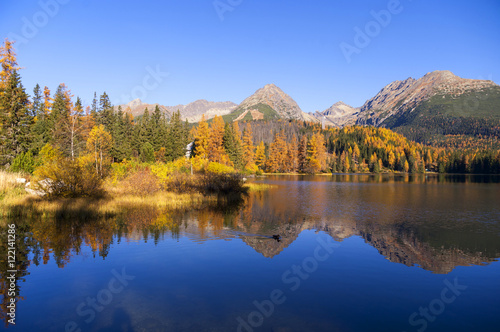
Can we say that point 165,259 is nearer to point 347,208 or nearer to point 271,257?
point 271,257

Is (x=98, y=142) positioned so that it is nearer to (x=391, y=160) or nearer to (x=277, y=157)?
(x=277, y=157)

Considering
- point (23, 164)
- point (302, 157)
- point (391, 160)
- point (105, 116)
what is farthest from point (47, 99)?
point (391, 160)

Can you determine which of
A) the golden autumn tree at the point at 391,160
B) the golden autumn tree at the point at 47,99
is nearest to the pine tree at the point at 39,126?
the golden autumn tree at the point at 47,99

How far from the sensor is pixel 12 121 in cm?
4219

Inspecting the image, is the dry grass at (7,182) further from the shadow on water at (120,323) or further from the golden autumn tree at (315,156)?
the golden autumn tree at (315,156)

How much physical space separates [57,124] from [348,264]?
6976 centimetres

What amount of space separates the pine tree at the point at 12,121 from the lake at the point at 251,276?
98.4ft

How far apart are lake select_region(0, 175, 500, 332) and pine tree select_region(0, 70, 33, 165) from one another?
30.0 meters

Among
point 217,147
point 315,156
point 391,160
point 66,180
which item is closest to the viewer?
point 66,180

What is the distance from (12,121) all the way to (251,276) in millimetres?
45768

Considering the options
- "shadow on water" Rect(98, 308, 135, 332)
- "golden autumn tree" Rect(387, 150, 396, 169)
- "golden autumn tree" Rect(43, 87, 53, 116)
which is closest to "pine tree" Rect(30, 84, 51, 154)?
"golden autumn tree" Rect(43, 87, 53, 116)

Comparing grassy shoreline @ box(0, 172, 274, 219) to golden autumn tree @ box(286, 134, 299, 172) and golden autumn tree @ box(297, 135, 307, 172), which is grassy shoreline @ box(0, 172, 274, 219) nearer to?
golden autumn tree @ box(286, 134, 299, 172)

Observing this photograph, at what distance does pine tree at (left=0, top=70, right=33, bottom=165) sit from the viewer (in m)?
41.5

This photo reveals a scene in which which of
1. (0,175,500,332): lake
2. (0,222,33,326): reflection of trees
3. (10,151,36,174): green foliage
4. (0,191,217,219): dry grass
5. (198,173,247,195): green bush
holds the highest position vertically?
(10,151,36,174): green foliage
